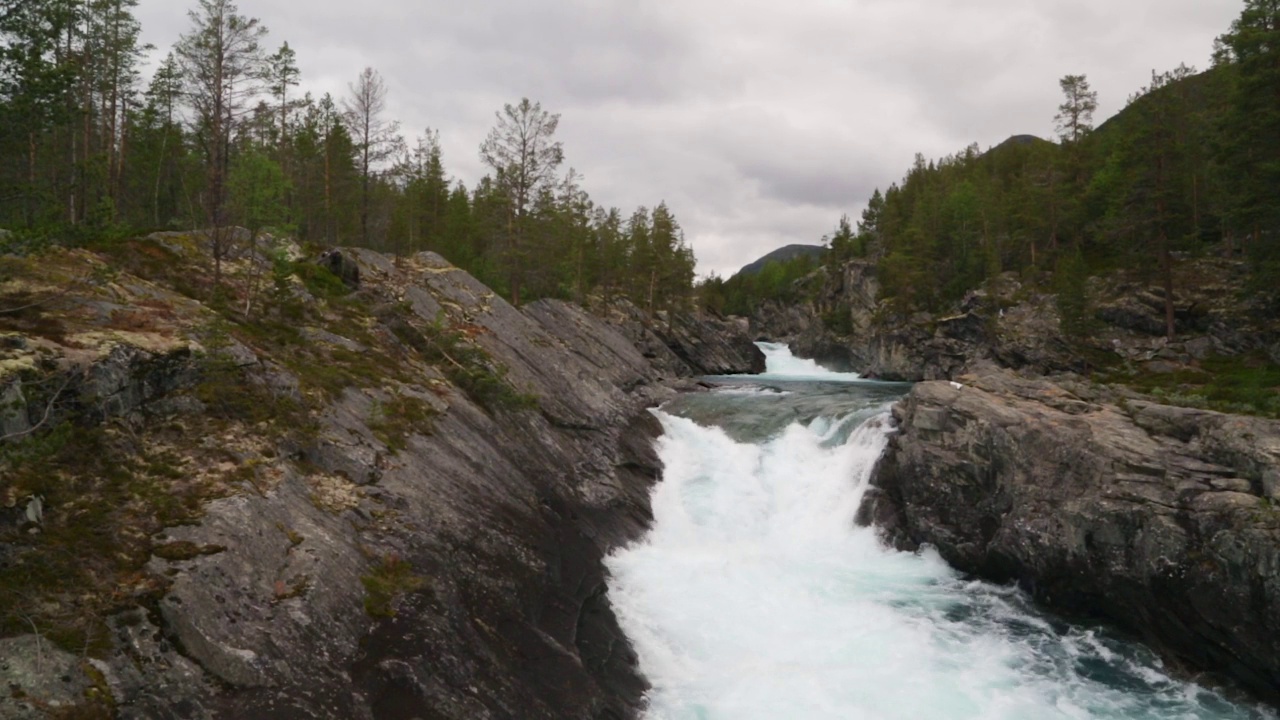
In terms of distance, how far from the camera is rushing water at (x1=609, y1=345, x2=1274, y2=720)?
14.3 m

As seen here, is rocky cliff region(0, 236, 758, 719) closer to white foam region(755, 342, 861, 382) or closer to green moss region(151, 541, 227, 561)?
green moss region(151, 541, 227, 561)

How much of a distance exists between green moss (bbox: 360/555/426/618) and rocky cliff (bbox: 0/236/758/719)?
0.16 feet

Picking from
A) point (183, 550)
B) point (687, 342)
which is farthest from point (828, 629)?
point (687, 342)

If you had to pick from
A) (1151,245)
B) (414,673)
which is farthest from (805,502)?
(1151,245)

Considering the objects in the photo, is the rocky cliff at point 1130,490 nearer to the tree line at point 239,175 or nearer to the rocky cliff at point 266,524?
the rocky cliff at point 266,524

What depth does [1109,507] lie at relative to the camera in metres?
17.1

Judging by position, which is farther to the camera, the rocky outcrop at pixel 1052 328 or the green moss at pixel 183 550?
the rocky outcrop at pixel 1052 328

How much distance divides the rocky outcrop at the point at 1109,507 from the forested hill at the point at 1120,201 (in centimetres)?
1495

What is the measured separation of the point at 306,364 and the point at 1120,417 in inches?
964

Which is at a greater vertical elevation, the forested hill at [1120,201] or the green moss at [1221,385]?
the forested hill at [1120,201]

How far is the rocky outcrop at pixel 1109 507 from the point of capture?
48.4ft

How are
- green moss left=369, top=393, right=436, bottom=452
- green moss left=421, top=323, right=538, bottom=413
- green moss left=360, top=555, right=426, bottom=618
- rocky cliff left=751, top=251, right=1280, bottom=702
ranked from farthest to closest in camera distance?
green moss left=421, top=323, right=538, bottom=413 → green moss left=369, top=393, right=436, bottom=452 → rocky cliff left=751, top=251, right=1280, bottom=702 → green moss left=360, top=555, right=426, bottom=618

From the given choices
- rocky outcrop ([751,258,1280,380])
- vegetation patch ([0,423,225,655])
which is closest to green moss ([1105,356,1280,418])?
rocky outcrop ([751,258,1280,380])

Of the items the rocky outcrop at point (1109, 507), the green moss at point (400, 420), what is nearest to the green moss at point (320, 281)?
the green moss at point (400, 420)
